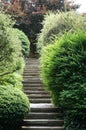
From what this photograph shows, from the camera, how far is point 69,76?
12445mm

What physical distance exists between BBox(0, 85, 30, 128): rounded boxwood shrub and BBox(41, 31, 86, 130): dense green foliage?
3.91 feet

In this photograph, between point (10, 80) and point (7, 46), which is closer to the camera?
point (7, 46)

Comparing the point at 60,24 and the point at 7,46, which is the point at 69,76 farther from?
the point at 60,24

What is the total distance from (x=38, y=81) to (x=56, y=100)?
3799mm

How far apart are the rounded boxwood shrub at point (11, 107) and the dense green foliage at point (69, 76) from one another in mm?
1193

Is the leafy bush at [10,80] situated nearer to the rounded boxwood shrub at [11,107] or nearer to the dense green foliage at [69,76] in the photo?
the dense green foliage at [69,76]

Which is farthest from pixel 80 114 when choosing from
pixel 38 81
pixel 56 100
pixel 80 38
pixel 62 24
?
pixel 62 24

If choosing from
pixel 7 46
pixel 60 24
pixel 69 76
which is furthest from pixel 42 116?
pixel 60 24

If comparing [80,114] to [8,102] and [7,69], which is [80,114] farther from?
[7,69]

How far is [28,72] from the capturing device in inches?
725

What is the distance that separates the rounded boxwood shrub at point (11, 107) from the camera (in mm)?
11578

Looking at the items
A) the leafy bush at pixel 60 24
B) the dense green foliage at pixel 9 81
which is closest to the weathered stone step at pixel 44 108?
the dense green foliage at pixel 9 81

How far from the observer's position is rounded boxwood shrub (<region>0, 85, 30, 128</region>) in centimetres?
1158

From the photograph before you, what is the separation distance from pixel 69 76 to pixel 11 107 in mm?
2037
